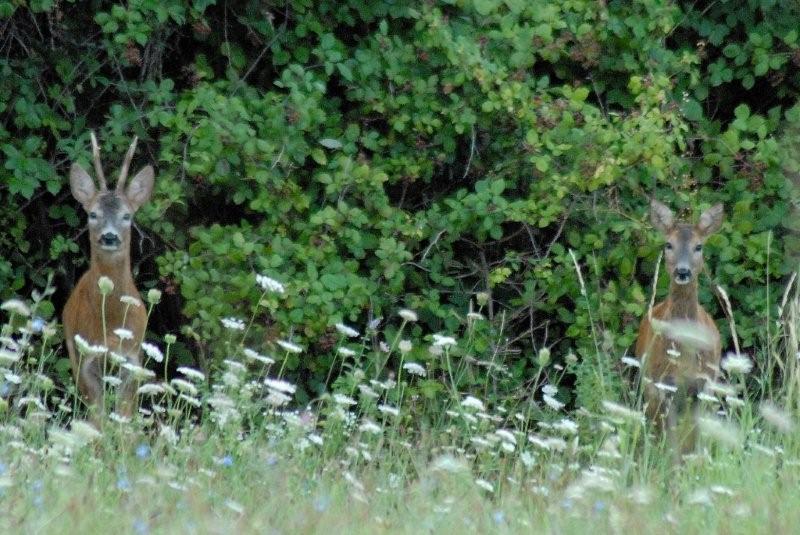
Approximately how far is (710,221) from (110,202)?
8.93 feet

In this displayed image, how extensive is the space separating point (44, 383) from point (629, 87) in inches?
156

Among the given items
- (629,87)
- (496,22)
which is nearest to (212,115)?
(496,22)

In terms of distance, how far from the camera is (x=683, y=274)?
759 cm

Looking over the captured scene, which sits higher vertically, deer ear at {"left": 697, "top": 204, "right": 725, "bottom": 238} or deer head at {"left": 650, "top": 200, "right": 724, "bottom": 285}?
deer ear at {"left": 697, "top": 204, "right": 725, "bottom": 238}

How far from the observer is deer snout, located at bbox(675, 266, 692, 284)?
758 centimetres

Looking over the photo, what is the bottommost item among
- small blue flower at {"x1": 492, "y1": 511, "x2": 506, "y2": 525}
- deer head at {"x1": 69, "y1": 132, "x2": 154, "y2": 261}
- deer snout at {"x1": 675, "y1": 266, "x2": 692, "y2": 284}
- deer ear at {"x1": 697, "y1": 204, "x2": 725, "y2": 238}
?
deer head at {"x1": 69, "y1": 132, "x2": 154, "y2": 261}

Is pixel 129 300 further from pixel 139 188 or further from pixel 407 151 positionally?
pixel 407 151

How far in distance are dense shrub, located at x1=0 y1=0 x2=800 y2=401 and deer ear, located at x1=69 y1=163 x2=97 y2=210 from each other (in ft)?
0.54

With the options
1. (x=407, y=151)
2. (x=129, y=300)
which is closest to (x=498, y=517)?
(x=129, y=300)

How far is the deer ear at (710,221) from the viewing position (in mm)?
7754

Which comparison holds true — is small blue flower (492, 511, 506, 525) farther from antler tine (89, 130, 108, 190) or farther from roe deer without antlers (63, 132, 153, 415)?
antler tine (89, 130, 108, 190)

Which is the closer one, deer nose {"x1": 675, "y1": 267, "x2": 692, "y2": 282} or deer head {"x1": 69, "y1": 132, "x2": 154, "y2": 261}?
deer head {"x1": 69, "y1": 132, "x2": 154, "y2": 261}

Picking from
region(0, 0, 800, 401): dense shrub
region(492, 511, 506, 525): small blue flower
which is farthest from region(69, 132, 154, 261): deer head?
region(492, 511, 506, 525): small blue flower

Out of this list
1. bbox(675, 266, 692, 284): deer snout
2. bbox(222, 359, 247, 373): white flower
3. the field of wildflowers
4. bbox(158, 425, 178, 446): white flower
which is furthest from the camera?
bbox(675, 266, 692, 284): deer snout
